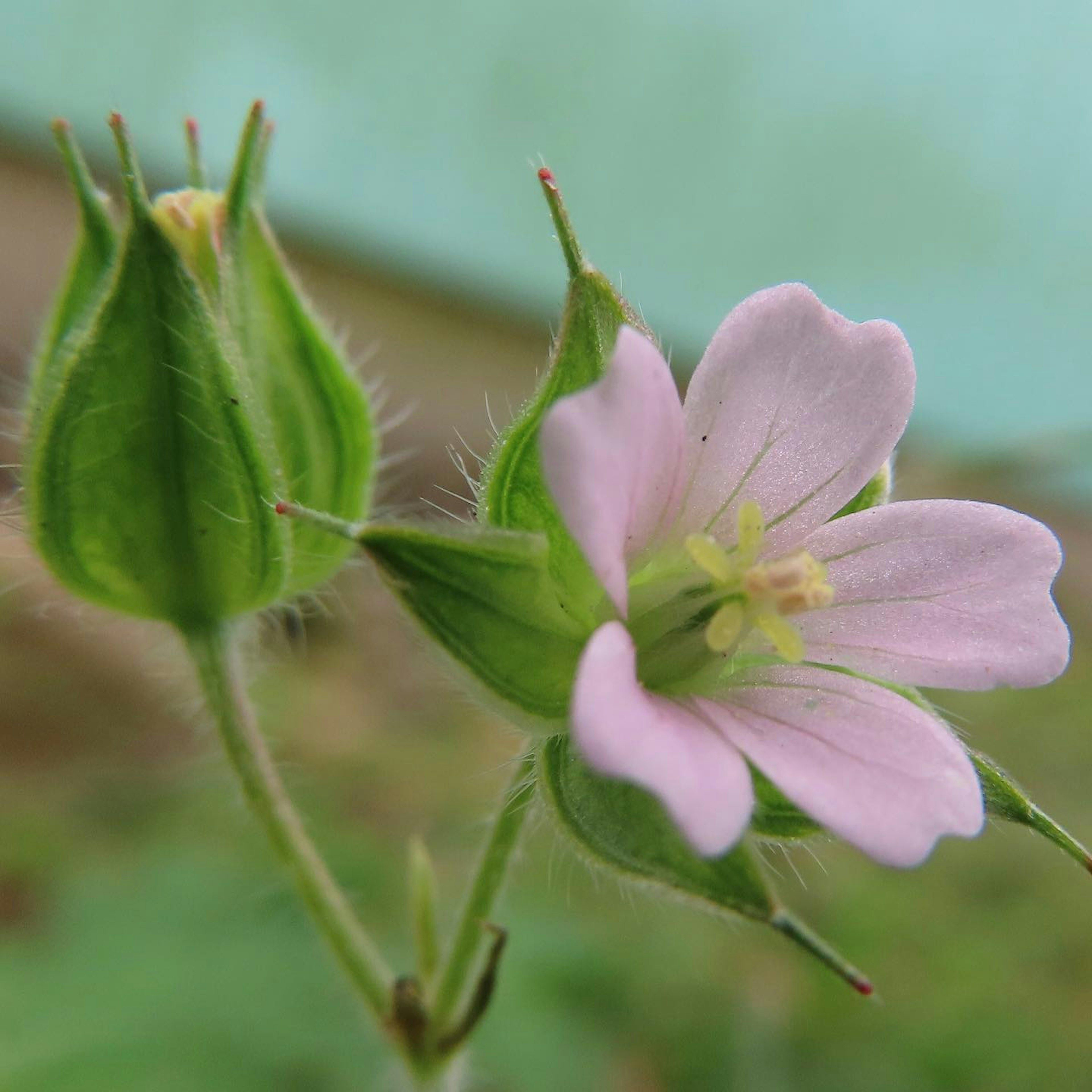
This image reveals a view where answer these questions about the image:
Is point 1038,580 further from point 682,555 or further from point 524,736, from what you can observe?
point 524,736

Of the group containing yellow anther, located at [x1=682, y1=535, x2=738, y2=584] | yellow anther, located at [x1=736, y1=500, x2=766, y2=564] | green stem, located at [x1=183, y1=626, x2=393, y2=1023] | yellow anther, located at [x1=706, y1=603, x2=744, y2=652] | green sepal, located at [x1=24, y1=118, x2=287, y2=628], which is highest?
yellow anther, located at [x1=736, y1=500, x2=766, y2=564]

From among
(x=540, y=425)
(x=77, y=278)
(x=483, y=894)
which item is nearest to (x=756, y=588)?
(x=540, y=425)

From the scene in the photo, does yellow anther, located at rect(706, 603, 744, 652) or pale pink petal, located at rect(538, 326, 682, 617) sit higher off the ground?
pale pink petal, located at rect(538, 326, 682, 617)

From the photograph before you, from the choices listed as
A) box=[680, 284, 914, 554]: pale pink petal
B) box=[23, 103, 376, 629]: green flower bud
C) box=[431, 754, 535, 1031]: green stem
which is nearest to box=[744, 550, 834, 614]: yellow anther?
box=[680, 284, 914, 554]: pale pink petal

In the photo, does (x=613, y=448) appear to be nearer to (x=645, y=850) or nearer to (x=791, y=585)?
(x=791, y=585)

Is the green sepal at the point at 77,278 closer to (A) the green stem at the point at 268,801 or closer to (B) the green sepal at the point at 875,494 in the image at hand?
(A) the green stem at the point at 268,801

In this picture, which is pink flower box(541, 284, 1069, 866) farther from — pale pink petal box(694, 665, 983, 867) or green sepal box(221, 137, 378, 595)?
green sepal box(221, 137, 378, 595)

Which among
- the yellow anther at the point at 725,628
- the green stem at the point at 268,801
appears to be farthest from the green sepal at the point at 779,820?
the green stem at the point at 268,801
